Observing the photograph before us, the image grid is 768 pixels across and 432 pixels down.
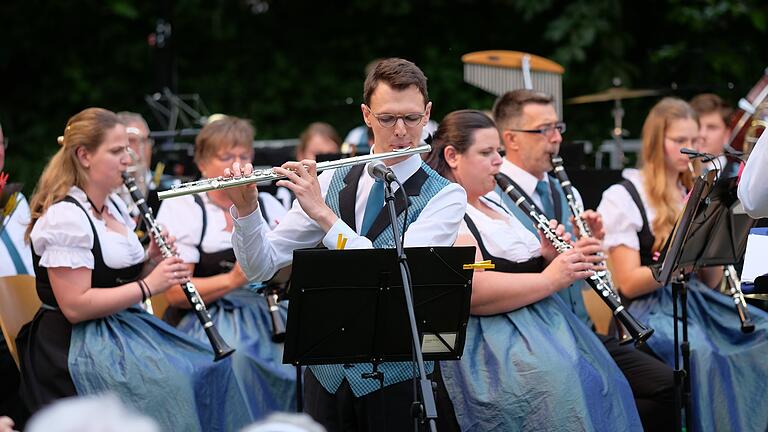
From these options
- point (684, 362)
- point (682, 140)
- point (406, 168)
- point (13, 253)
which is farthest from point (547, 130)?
point (13, 253)

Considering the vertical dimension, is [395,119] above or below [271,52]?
below

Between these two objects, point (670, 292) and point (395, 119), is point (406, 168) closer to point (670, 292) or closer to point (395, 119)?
point (395, 119)

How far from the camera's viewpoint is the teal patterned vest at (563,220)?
173 inches

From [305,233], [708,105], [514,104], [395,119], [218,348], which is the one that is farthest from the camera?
[708,105]

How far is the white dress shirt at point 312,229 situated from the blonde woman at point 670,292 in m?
1.81

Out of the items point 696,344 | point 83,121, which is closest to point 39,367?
point 83,121

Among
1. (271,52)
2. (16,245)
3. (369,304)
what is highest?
(271,52)

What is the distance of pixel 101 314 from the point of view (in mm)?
4223

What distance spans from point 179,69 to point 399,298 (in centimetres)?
850

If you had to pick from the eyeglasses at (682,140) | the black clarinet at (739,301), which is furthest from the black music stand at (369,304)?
the eyeglasses at (682,140)

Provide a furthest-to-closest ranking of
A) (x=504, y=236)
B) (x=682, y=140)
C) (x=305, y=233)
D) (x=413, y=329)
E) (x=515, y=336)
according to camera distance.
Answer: (x=682, y=140), (x=504, y=236), (x=515, y=336), (x=305, y=233), (x=413, y=329)

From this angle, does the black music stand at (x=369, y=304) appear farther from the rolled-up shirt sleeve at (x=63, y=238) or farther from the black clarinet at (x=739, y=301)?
the black clarinet at (x=739, y=301)

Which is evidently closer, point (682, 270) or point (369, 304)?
point (369, 304)

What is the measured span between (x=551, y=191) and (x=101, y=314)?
2099 mm
